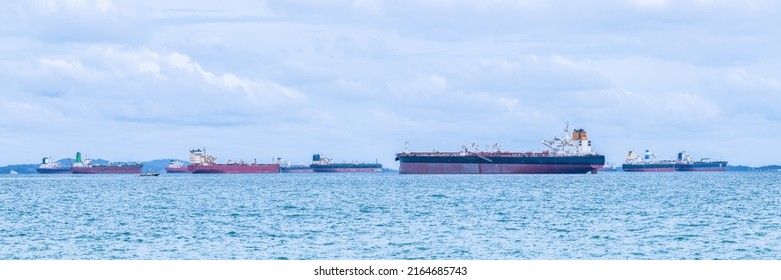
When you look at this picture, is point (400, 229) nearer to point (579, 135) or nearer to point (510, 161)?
point (510, 161)

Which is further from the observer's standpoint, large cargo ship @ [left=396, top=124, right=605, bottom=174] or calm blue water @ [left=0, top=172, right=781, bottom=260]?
large cargo ship @ [left=396, top=124, right=605, bottom=174]

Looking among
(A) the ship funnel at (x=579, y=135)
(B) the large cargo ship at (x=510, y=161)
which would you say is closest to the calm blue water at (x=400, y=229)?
(B) the large cargo ship at (x=510, y=161)

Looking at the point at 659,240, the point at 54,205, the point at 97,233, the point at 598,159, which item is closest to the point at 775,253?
the point at 659,240

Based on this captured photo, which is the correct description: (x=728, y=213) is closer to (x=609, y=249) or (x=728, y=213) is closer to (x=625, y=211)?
(x=625, y=211)

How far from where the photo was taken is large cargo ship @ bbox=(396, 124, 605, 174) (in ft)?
570

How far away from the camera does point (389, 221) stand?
57.1 metres

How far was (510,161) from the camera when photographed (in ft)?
575

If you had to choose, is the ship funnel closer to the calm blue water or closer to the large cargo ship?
the large cargo ship

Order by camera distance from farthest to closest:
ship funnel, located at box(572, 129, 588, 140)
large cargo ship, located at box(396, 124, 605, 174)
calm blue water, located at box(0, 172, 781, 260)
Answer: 1. ship funnel, located at box(572, 129, 588, 140)
2. large cargo ship, located at box(396, 124, 605, 174)
3. calm blue water, located at box(0, 172, 781, 260)

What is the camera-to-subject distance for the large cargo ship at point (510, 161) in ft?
570

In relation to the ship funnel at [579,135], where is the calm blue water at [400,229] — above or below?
below

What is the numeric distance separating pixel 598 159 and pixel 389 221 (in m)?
123

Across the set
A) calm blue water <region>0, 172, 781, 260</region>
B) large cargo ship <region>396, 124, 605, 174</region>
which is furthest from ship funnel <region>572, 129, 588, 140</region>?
calm blue water <region>0, 172, 781, 260</region>

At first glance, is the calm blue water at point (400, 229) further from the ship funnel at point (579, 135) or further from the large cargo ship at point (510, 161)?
the ship funnel at point (579, 135)
